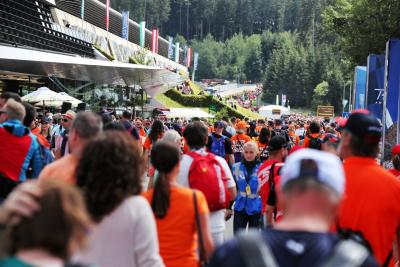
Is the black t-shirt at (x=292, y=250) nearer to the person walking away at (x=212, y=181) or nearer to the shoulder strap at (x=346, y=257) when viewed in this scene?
the shoulder strap at (x=346, y=257)

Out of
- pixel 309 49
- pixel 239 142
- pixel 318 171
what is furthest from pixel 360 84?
pixel 309 49

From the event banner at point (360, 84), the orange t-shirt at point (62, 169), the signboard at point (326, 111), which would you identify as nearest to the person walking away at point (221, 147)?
the orange t-shirt at point (62, 169)

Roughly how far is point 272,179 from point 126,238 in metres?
3.37

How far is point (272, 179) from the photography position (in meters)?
6.80

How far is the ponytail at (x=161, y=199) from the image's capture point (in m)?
4.38

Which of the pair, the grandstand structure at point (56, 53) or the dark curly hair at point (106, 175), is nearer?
the dark curly hair at point (106, 175)

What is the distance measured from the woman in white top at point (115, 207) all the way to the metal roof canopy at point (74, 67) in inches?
746

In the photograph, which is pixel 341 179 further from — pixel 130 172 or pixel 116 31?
pixel 116 31

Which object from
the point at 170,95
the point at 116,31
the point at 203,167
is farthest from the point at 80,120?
the point at 116,31

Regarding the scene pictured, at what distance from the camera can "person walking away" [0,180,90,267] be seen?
7.04ft

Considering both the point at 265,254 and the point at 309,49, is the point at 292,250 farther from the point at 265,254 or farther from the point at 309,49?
the point at 309,49

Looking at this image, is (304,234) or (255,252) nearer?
(255,252)

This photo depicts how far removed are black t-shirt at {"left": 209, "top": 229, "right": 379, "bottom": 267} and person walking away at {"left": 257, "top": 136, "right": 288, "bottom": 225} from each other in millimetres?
4068

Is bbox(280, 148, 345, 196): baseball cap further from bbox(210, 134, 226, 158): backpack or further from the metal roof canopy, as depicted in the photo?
the metal roof canopy
